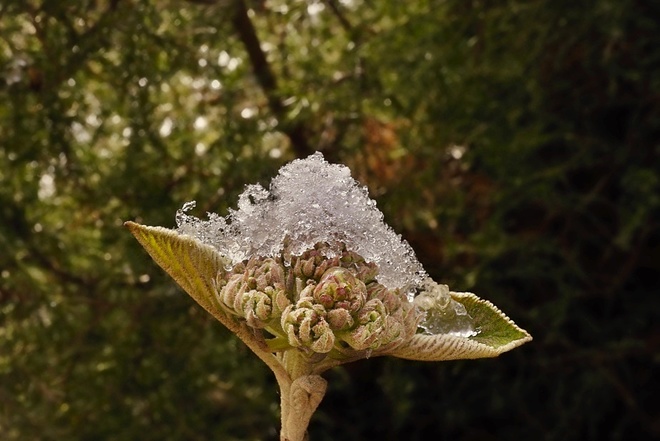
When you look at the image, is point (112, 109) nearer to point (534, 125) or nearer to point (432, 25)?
point (432, 25)

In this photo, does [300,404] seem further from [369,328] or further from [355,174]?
[355,174]

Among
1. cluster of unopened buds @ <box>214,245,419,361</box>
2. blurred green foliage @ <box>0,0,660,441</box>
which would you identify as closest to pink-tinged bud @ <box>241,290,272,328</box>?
cluster of unopened buds @ <box>214,245,419,361</box>

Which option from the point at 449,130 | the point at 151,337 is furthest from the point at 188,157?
the point at 449,130

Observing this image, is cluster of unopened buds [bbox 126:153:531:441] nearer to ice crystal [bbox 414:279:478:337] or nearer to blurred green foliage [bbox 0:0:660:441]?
ice crystal [bbox 414:279:478:337]

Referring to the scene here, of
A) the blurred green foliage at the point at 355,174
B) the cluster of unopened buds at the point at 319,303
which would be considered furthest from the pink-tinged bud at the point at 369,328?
the blurred green foliage at the point at 355,174

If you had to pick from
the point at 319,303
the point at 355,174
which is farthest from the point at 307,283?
the point at 355,174

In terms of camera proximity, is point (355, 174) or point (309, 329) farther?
point (355, 174)
